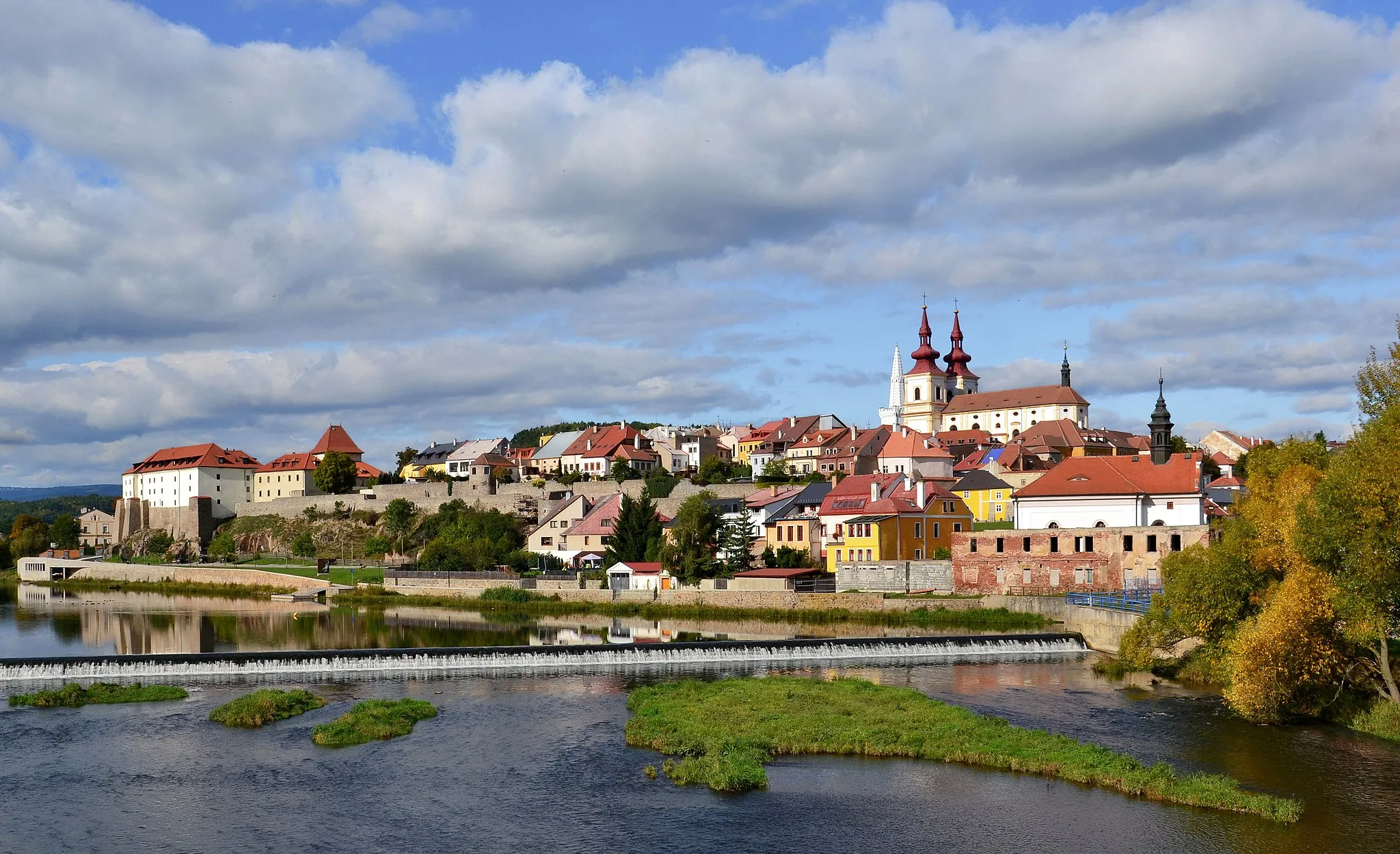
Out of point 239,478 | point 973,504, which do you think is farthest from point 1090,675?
point 239,478

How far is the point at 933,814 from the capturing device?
20562mm

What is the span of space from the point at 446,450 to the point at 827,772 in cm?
12349

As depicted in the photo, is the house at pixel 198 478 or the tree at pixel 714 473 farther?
the house at pixel 198 478

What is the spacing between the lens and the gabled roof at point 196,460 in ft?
376

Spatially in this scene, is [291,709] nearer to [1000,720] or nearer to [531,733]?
[531,733]

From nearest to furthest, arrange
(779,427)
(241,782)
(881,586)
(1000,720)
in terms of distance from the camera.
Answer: (241,782)
(1000,720)
(881,586)
(779,427)

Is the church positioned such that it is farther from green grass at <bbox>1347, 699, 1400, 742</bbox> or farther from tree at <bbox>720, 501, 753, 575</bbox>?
green grass at <bbox>1347, 699, 1400, 742</bbox>

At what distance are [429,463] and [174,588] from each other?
59.0 m

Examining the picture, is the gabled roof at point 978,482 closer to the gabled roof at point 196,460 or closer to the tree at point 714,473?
the tree at point 714,473

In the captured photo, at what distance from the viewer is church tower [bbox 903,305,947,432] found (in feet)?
452

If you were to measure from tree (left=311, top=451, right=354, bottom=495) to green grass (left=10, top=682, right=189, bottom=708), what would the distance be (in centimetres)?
7455

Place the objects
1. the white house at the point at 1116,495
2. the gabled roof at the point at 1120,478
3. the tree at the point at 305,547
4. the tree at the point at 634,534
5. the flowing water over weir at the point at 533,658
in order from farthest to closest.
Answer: the tree at the point at 305,547 < the tree at the point at 634,534 < the gabled roof at the point at 1120,478 < the white house at the point at 1116,495 < the flowing water over weir at the point at 533,658

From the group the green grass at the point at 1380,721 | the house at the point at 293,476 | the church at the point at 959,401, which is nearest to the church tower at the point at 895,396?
the church at the point at 959,401

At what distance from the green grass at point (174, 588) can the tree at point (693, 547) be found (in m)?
27.3
